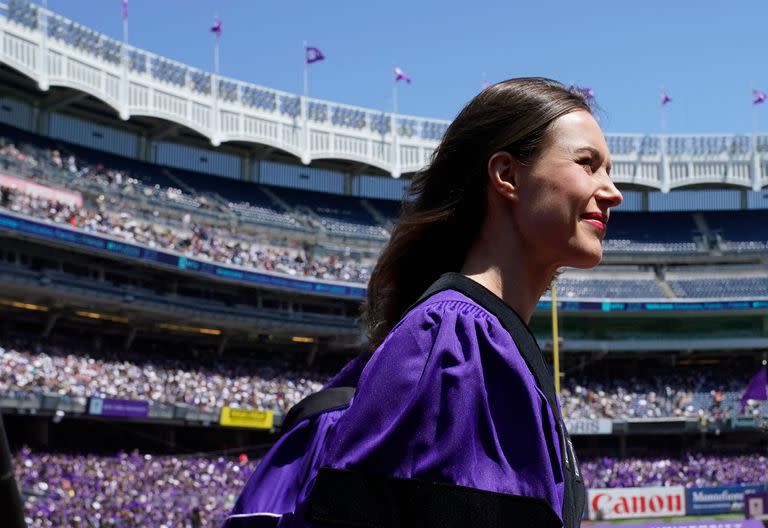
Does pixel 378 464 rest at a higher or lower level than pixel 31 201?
lower

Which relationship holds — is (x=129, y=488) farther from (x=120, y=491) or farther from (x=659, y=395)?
(x=659, y=395)

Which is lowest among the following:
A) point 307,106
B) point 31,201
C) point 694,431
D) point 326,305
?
point 694,431

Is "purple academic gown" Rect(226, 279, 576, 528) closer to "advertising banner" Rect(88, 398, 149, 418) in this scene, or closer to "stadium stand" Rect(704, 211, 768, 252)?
"advertising banner" Rect(88, 398, 149, 418)

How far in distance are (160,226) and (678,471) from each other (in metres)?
25.1

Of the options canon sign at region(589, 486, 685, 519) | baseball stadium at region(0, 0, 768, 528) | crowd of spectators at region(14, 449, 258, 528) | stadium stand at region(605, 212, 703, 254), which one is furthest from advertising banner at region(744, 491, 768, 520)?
stadium stand at region(605, 212, 703, 254)

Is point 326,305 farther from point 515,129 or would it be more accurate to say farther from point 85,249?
point 515,129

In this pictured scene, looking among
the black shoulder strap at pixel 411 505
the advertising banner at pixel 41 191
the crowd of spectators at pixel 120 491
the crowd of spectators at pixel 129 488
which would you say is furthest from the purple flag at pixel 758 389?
the black shoulder strap at pixel 411 505

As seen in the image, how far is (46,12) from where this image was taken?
42.2 meters

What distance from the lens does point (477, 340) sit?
5.81 feet

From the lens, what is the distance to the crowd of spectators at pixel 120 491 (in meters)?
25.9

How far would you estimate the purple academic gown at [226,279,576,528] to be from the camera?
167cm

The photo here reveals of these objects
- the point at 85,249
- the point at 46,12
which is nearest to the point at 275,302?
the point at 85,249

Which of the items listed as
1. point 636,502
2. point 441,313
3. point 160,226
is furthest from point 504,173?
point 160,226

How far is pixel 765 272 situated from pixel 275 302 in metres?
26.4
